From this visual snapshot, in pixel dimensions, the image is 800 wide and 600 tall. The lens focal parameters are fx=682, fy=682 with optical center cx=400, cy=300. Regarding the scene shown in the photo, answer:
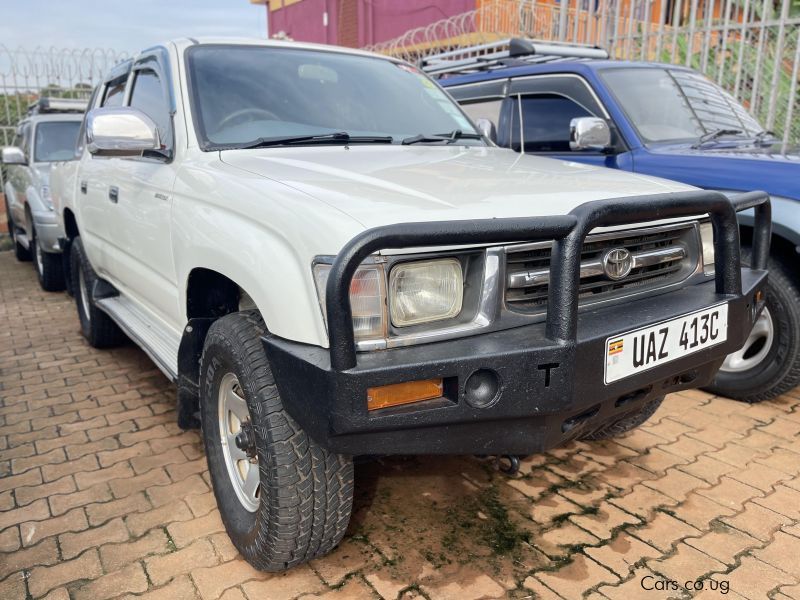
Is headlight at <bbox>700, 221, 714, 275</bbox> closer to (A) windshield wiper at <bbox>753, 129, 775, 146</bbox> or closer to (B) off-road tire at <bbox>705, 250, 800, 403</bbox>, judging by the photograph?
(B) off-road tire at <bbox>705, 250, 800, 403</bbox>

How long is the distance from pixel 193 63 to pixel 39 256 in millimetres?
4861

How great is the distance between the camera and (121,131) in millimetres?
2871

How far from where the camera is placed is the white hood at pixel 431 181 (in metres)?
1.99

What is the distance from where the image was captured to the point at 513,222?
1.86m

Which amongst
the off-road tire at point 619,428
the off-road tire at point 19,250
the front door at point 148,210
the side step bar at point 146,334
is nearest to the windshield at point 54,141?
the off-road tire at point 19,250

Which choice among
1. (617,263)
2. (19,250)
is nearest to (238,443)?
(617,263)

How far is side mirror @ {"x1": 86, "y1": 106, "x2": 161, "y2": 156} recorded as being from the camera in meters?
2.85

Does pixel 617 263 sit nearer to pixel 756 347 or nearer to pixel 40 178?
pixel 756 347

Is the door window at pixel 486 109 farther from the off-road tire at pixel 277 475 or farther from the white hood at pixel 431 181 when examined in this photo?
the off-road tire at pixel 277 475

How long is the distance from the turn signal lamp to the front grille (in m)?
0.37

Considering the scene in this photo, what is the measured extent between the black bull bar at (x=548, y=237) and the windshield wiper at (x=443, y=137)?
1.35m

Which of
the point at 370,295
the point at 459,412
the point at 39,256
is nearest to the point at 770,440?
the point at 459,412

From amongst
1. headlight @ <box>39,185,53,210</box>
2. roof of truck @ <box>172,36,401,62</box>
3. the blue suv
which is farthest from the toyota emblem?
headlight @ <box>39,185,53,210</box>

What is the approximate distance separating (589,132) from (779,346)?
157 cm
